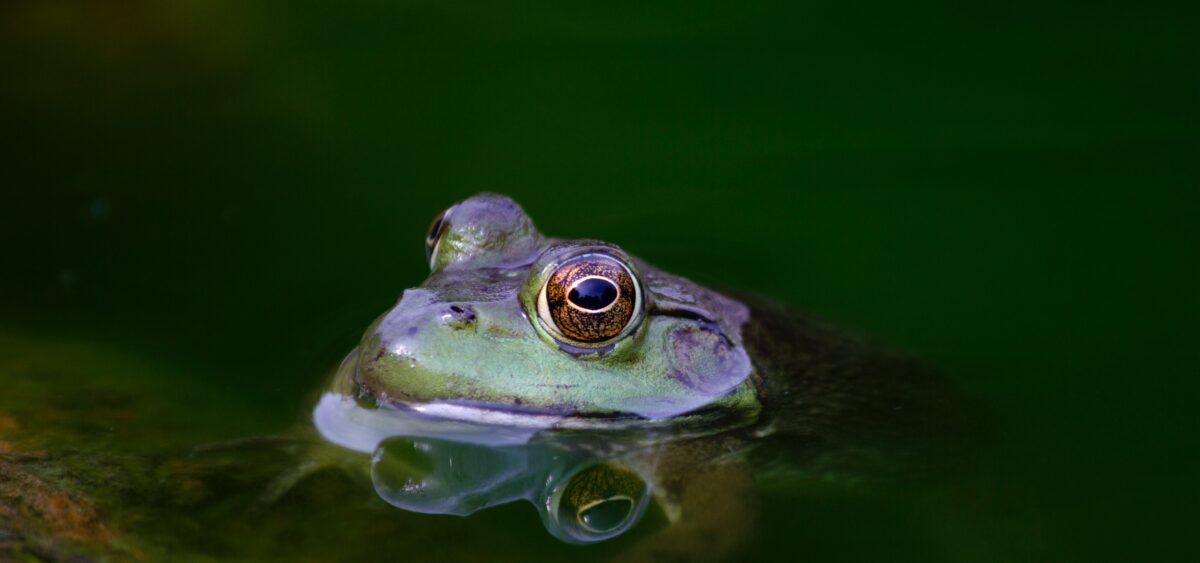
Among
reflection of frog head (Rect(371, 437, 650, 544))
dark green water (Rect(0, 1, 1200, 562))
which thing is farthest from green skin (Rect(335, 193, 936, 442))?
dark green water (Rect(0, 1, 1200, 562))

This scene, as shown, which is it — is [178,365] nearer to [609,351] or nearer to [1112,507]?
[609,351]

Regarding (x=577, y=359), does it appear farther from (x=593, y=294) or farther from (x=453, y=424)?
(x=453, y=424)

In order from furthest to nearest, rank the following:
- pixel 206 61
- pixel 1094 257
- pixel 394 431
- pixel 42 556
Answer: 1. pixel 206 61
2. pixel 1094 257
3. pixel 394 431
4. pixel 42 556

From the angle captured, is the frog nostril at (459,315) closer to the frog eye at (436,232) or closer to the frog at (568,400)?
the frog at (568,400)

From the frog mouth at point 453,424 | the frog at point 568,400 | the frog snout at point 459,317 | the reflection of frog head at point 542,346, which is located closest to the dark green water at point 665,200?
the frog at point 568,400

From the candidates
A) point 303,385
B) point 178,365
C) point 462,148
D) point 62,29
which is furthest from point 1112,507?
point 62,29

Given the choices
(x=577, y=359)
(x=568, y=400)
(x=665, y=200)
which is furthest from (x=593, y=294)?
(x=665, y=200)
